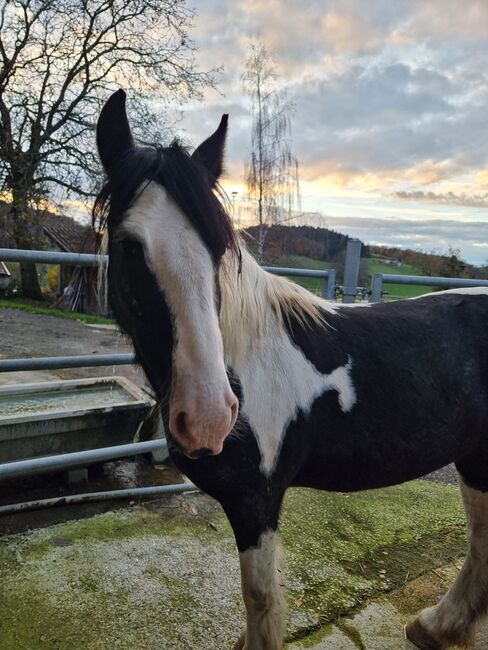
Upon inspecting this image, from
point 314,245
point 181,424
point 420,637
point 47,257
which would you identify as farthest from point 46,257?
point 314,245

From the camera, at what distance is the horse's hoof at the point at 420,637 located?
179cm

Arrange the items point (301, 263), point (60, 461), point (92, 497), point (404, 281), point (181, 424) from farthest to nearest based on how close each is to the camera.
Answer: point (301, 263), point (404, 281), point (92, 497), point (60, 461), point (181, 424)

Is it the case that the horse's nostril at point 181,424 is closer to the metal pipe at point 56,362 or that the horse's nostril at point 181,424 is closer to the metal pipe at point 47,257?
the metal pipe at point 56,362

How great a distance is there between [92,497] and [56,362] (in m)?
1.01

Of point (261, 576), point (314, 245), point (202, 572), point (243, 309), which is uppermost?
point (314, 245)

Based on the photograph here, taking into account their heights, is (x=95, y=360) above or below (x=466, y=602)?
above

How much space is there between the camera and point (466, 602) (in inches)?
72.5

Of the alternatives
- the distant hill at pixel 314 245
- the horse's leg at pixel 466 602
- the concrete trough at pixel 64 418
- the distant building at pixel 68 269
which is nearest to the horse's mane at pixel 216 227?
the horse's leg at pixel 466 602

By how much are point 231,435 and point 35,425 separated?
6.49 feet

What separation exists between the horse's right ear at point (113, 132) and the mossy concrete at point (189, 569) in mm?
1740

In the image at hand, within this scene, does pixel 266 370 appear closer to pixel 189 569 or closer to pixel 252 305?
pixel 252 305

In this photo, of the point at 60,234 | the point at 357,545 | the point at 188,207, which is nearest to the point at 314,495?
the point at 357,545

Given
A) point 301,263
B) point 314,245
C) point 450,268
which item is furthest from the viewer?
point 314,245

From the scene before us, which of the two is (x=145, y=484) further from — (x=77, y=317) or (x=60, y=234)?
(x=60, y=234)
